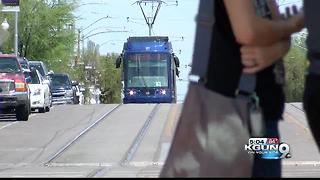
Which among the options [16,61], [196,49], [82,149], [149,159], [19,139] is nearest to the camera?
[196,49]

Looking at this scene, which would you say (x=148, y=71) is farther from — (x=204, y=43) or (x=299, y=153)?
(x=204, y=43)

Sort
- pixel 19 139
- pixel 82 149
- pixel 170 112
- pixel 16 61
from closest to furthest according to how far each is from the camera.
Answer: pixel 82 149 → pixel 19 139 → pixel 16 61 → pixel 170 112

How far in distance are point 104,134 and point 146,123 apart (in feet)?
7.76

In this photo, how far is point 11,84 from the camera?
21.2 m

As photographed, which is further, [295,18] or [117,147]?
[117,147]

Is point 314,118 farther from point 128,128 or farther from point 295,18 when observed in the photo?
point 128,128

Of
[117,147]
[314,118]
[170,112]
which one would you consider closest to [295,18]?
[314,118]

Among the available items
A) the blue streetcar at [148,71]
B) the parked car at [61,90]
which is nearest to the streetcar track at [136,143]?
the blue streetcar at [148,71]

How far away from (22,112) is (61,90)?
15.7 metres

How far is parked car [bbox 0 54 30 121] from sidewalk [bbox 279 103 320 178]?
7.71 m

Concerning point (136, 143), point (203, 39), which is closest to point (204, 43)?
point (203, 39)

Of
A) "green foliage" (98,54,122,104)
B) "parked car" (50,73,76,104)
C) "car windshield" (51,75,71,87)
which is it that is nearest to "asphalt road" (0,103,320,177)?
"parked car" (50,73,76,104)

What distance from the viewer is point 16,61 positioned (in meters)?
21.3

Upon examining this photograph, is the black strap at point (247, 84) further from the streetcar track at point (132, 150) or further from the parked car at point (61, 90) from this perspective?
the parked car at point (61, 90)
